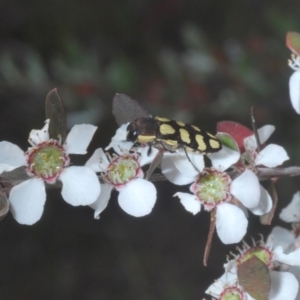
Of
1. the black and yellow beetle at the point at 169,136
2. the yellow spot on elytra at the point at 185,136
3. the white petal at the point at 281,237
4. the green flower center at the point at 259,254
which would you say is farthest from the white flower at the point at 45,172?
the white petal at the point at 281,237

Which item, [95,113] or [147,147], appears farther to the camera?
[95,113]

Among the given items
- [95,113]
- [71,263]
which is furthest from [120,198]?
[71,263]

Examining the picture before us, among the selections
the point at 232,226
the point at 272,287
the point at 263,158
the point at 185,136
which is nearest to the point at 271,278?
the point at 272,287

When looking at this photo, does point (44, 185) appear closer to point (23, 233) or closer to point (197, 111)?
point (197, 111)

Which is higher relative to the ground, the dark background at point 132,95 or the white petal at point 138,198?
the white petal at point 138,198

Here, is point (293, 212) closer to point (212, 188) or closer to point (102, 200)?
point (212, 188)

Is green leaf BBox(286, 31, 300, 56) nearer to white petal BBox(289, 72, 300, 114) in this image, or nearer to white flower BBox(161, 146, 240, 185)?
white petal BBox(289, 72, 300, 114)

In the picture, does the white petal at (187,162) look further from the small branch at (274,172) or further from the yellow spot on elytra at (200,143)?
the small branch at (274,172)

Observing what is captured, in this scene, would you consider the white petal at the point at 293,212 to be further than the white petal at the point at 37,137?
Yes
